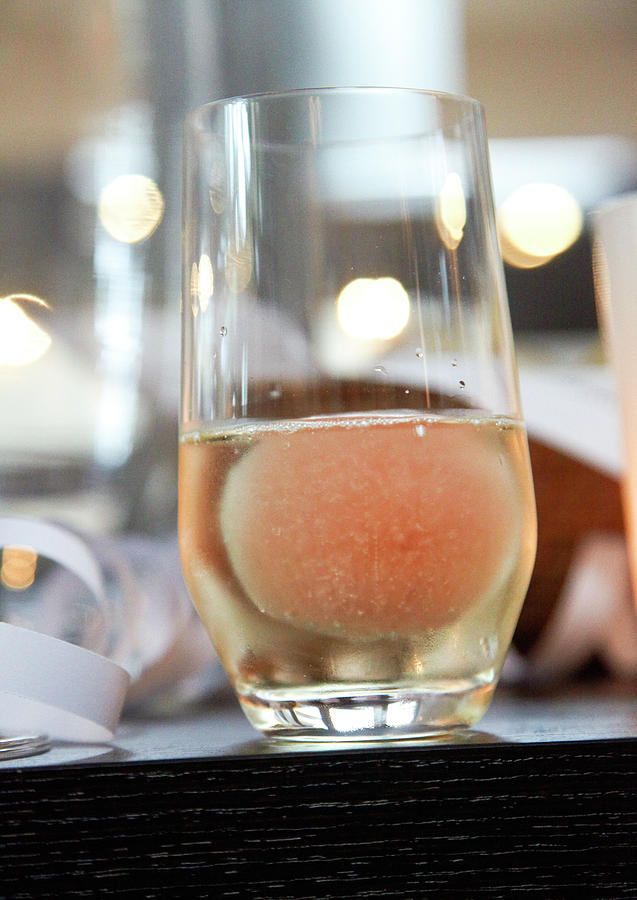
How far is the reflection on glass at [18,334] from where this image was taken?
0.57 metres

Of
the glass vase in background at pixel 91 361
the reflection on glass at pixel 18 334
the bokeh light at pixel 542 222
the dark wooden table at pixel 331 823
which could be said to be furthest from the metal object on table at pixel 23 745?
the bokeh light at pixel 542 222

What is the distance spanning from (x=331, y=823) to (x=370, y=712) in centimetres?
4

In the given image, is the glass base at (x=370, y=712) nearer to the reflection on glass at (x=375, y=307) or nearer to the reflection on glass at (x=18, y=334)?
the reflection on glass at (x=375, y=307)

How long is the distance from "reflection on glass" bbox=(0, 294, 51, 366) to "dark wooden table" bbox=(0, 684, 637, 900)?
1.01ft

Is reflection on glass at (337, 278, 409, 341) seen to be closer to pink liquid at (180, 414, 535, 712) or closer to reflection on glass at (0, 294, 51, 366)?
pink liquid at (180, 414, 535, 712)

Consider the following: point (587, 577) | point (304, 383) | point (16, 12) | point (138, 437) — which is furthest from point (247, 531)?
point (16, 12)

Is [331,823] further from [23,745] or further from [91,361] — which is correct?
[91,361]

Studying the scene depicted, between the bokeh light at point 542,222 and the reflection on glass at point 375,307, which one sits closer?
the reflection on glass at point 375,307

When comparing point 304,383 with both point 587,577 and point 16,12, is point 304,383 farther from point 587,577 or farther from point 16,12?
point 16,12

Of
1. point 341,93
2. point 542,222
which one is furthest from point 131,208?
point 542,222

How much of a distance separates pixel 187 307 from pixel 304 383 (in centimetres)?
7

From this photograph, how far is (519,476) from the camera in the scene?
38 centimetres

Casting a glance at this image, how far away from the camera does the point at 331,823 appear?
31cm

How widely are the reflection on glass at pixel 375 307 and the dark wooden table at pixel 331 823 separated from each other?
142 mm
